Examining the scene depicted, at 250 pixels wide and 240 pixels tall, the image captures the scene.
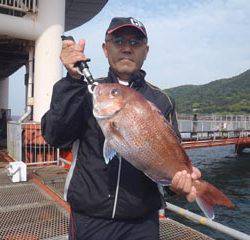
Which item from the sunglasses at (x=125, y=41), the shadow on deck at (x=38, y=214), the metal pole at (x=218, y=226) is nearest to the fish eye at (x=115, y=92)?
the sunglasses at (x=125, y=41)

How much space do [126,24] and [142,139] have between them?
91cm

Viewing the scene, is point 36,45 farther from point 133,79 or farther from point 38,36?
point 133,79

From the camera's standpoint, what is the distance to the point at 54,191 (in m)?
7.08

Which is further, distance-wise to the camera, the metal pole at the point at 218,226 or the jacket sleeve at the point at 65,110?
the metal pole at the point at 218,226

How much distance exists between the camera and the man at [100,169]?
252 cm

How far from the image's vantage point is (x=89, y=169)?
2600 millimetres

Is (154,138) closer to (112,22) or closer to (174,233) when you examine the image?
(112,22)

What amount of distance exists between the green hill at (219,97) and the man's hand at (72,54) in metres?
102

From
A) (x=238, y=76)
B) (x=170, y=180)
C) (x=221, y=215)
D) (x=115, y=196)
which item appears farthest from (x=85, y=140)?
(x=238, y=76)

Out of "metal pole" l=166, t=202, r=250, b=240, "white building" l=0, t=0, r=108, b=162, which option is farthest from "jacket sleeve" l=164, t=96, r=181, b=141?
"white building" l=0, t=0, r=108, b=162

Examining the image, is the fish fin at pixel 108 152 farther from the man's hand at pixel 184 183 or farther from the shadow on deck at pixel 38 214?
the shadow on deck at pixel 38 214

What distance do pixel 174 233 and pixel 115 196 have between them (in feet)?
9.29

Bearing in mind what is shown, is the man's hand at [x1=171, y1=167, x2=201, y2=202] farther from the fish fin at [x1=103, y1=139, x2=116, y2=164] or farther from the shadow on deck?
the shadow on deck

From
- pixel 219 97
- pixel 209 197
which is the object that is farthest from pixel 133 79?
pixel 219 97
